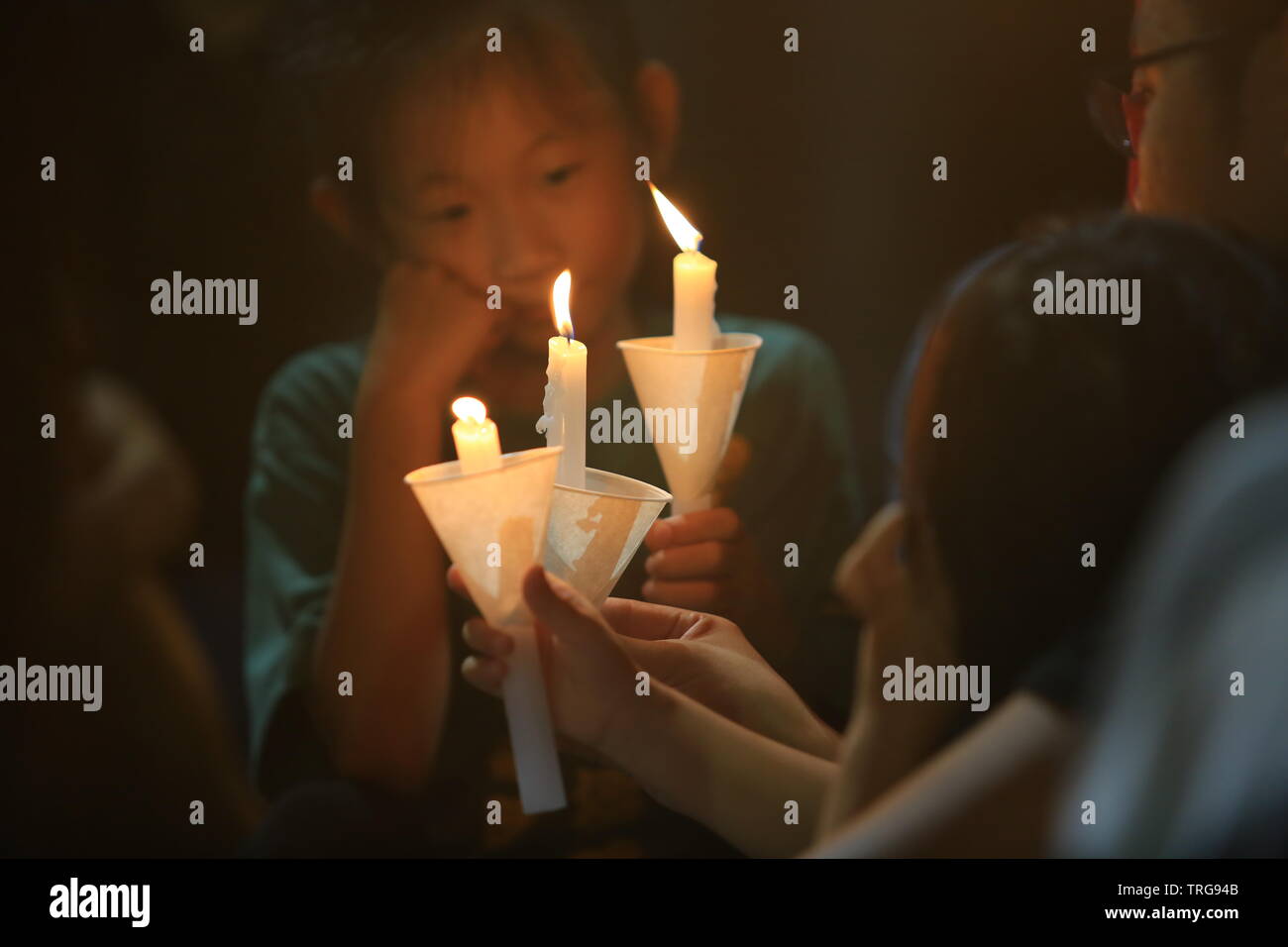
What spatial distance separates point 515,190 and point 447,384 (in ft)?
0.52


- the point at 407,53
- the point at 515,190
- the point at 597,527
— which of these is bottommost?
the point at 597,527

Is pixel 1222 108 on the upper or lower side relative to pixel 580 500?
upper

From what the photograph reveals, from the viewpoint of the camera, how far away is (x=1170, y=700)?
810 mm

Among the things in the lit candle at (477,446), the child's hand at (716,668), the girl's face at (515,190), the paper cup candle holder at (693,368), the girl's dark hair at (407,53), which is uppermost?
the girl's dark hair at (407,53)

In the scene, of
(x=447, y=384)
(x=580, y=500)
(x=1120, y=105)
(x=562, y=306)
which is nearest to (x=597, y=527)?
(x=580, y=500)

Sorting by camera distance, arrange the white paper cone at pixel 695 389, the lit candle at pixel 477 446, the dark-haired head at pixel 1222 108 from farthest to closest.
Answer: the dark-haired head at pixel 1222 108, the white paper cone at pixel 695 389, the lit candle at pixel 477 446

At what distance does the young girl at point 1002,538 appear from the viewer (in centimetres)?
82

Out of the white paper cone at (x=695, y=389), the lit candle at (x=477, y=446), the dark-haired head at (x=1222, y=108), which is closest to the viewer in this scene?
the lit candle at (x=477, y=446)

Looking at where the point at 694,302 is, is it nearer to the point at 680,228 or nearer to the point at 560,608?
the point at 680,228

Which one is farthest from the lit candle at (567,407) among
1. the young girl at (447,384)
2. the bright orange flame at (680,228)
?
the young girl at (447,384)

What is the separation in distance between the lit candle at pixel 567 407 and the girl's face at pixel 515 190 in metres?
0.27

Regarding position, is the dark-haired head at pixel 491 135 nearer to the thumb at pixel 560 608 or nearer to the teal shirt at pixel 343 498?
the teal shirt at pixel 343 498

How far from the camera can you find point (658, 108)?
3.08 feet
